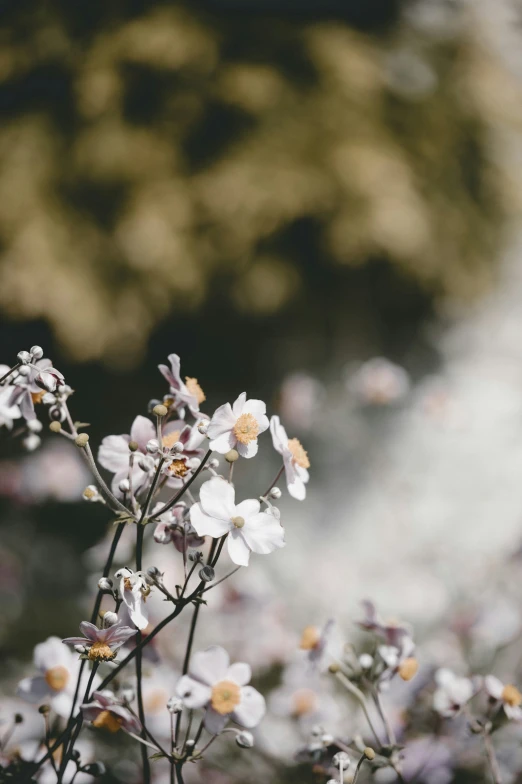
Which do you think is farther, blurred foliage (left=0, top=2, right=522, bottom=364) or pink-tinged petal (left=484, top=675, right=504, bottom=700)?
blurred foliage (left=0, top=2, right=522, bottom=364)

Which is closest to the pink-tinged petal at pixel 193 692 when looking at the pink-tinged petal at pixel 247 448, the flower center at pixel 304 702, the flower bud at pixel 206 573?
the flower bud at pixel 206 573

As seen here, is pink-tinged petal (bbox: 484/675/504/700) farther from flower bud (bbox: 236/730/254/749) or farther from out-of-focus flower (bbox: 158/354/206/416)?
out-of-focus flower (bbox: 158/354/206/416)

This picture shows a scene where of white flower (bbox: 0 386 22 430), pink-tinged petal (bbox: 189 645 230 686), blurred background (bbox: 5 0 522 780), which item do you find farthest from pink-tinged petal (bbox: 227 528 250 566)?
blurred background (bbox: 5 0 522 780)

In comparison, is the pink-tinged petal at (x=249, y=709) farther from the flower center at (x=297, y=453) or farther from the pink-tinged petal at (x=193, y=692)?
the flower center at (x=297, y=453)

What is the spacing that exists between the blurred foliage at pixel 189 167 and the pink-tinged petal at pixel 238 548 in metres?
1.32

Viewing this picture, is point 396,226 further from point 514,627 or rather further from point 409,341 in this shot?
point 514,627

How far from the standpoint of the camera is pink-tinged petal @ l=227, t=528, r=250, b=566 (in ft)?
1.83

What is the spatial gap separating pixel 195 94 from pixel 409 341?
1.35 metres

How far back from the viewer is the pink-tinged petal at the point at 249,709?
0.60 meters

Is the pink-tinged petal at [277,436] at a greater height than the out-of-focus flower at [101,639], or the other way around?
the pink-tinged petal at [277,436]

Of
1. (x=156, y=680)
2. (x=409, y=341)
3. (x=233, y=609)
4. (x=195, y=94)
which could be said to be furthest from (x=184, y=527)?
(x=409, y=341)

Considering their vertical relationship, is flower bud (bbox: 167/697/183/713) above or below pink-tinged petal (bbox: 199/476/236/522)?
below

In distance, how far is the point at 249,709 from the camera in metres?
0.61

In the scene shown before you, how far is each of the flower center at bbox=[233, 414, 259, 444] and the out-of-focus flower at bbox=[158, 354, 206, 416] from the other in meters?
0.04
